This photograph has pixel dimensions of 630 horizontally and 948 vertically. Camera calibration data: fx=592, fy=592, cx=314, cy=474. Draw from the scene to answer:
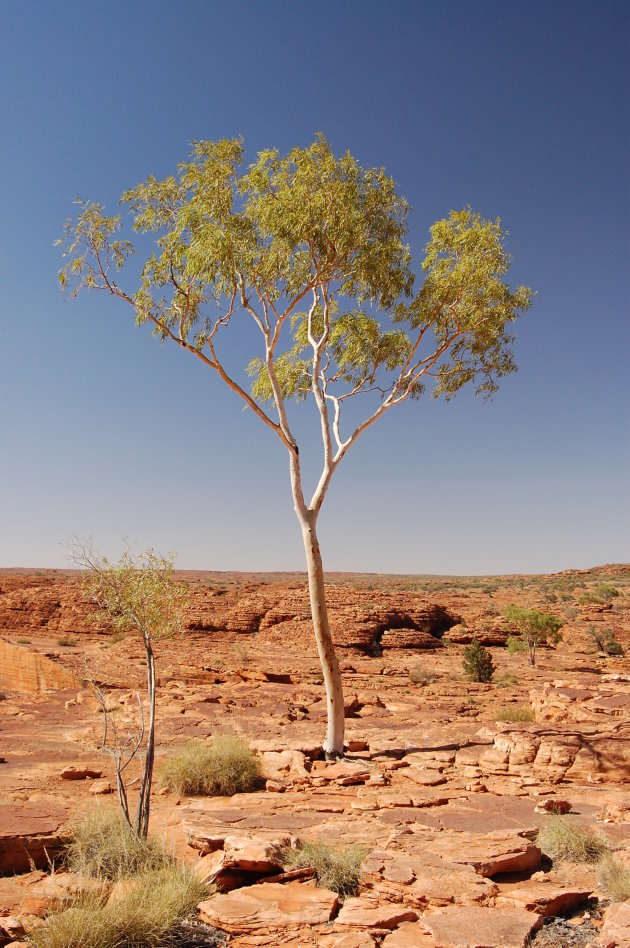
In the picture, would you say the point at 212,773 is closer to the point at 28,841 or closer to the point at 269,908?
the point at 28,841

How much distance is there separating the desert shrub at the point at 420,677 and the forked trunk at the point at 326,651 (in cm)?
1051

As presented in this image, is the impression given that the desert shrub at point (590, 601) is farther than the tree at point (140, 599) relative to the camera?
Yes

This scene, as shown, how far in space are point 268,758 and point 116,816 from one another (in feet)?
14.8

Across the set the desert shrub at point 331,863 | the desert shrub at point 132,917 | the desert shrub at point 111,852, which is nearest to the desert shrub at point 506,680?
the desert shrub at point 331,863

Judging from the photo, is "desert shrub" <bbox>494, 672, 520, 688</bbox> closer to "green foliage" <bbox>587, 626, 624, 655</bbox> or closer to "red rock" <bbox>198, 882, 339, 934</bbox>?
"green foliage" <bbox>587, 626, 624, 655</bbox>

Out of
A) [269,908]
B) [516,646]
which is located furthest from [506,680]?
[269,908]

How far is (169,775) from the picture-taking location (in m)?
10.2

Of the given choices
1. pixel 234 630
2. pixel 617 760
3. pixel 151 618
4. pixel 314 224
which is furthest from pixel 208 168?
pixel 234 630

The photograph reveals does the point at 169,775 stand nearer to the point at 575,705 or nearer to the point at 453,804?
the point at 453,804

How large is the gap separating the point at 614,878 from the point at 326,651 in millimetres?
6509

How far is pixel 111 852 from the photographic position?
6.20m

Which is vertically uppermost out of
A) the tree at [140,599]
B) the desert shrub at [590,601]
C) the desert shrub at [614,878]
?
the tree at [140,599]

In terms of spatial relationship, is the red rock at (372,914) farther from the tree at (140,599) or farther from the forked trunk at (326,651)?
the forked trunk at (326,651)

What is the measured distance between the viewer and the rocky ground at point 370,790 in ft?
16.5
